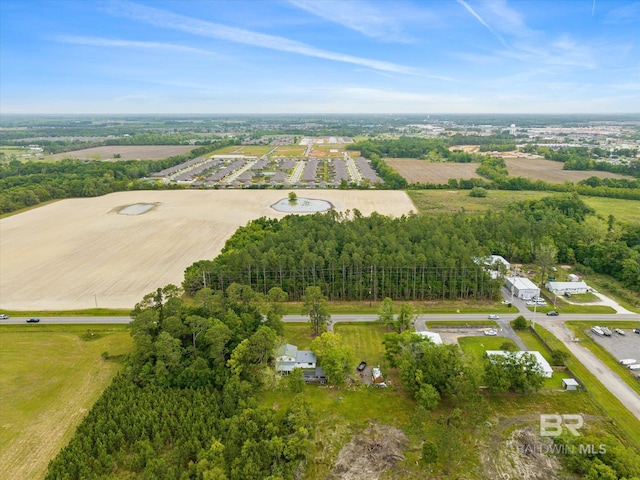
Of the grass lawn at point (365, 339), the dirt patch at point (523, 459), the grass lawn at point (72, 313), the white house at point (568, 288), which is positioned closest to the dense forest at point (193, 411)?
the grass lawn at point (365, 339)

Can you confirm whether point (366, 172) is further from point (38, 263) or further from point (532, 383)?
point (532, 383)

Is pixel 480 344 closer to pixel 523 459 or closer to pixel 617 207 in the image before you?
pixel 523 459

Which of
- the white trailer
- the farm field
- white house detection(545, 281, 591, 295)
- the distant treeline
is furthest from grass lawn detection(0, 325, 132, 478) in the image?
the farm field

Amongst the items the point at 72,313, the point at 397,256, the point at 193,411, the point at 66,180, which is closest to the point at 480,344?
the point at 397,256

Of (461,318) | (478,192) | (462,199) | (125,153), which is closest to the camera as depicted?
(461,318)

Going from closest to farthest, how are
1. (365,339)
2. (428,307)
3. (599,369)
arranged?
1. (599,369)
2. (365,339)
3. (428,307)

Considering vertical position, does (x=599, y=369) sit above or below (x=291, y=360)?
below

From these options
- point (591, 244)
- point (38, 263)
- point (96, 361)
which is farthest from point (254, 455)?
point (591, 244)
